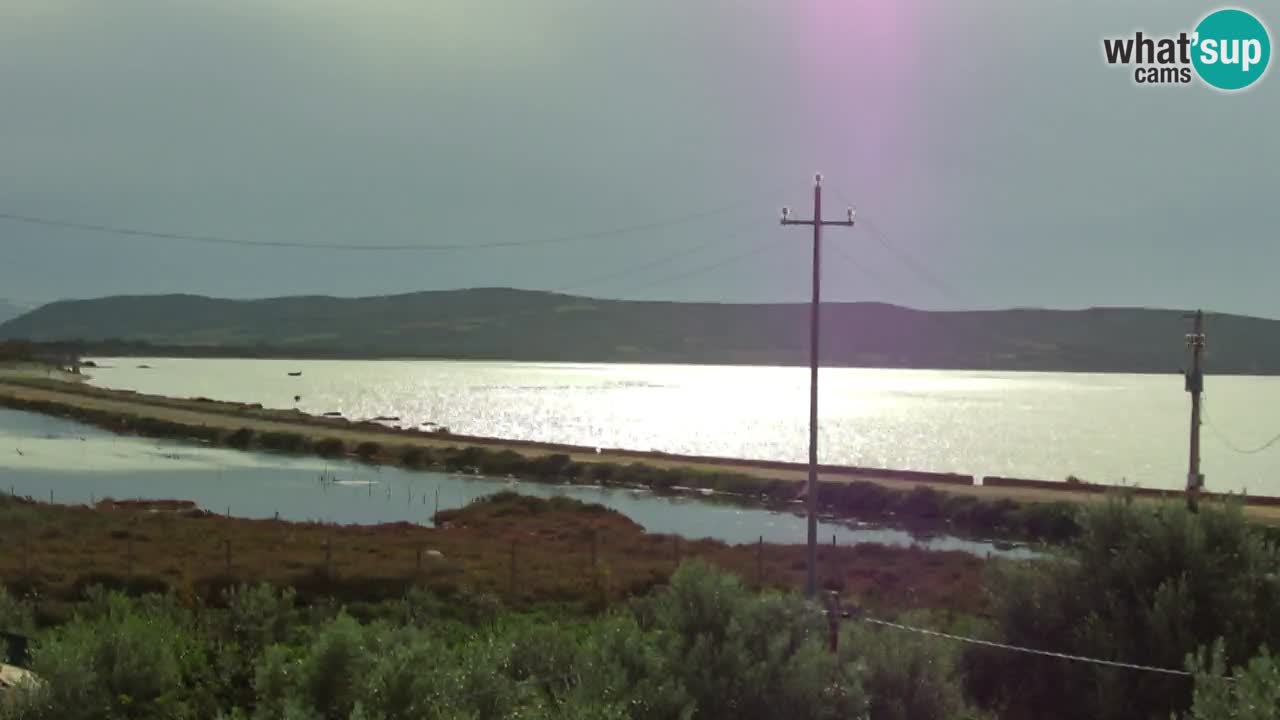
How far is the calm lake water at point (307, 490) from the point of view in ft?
202

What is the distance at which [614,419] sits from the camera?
173625mm

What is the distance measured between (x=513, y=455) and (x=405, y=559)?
46578 millimetres

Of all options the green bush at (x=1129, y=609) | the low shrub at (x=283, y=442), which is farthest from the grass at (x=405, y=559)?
the low shrub at (x=283, y=442)

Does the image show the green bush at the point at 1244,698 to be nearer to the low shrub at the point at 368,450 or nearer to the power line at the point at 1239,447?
the low shrub at the point at 368,450

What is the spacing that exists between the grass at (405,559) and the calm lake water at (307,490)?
19.1 ft

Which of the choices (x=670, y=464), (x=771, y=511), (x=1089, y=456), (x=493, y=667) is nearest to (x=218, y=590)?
(x=493, y=667)

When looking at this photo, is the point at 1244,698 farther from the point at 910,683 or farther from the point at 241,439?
the point at 241,439

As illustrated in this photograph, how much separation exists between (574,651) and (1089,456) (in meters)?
113

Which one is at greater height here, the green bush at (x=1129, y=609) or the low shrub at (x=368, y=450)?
the green bush at (x=1129, y=609)

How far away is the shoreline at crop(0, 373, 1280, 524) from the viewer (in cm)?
7075

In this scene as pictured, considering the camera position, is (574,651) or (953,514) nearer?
(574,651)

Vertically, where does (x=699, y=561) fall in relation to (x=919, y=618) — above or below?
above

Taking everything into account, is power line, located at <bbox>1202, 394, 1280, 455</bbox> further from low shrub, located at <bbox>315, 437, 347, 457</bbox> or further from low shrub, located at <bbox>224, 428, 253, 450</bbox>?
low shrub, located at <bbox>224, 428, 253, 450</bbox>

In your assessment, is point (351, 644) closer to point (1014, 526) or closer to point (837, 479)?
point (1014, 526)
